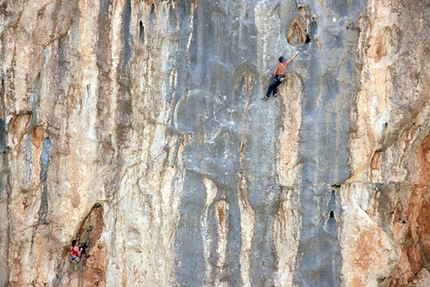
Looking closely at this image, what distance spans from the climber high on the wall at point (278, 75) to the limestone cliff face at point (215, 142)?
0.14 m

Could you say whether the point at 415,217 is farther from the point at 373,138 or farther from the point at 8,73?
the point at 8,73

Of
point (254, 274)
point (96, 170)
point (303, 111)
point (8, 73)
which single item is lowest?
point (254, 274)

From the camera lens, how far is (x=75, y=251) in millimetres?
9547

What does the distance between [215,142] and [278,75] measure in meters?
1.43

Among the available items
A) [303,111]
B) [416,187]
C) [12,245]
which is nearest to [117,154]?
[12,245]

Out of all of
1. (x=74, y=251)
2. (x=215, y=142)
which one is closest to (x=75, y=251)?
(x=74, y=251)

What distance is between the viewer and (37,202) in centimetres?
942

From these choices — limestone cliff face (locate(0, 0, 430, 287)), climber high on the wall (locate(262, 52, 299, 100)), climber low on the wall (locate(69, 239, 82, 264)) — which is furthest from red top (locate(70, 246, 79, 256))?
climber high on the wall (locate(262, 52, 299, 100))

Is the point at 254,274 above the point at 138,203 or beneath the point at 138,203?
beneath

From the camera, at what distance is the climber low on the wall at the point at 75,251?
955cm

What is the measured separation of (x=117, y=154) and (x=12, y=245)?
A: 2278 mm

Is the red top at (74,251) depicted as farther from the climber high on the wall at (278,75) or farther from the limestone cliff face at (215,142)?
the climber high on the wall at (278,75)

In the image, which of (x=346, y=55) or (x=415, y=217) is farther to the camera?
(x=415, y=217)

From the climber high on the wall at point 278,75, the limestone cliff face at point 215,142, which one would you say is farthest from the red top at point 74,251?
the climber high on the wall at point 278,75
